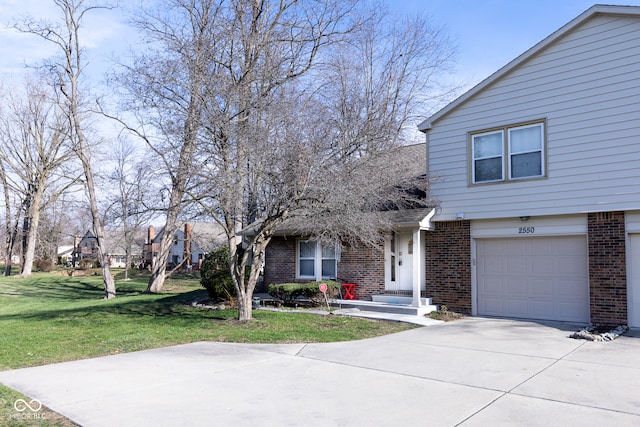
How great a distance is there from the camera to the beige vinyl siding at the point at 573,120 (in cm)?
1095

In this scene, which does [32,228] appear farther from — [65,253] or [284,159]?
[65,253]

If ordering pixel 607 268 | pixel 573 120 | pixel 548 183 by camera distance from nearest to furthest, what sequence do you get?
1. pixel 607 268
2. pixel 573 120
3. pixel 548 183

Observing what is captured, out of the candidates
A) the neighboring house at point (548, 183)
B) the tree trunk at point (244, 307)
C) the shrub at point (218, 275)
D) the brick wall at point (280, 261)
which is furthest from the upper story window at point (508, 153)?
the shrub at point (218, 275)

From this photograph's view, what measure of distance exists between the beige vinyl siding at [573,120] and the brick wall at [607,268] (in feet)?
1.15

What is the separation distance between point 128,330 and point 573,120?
36.5 feet

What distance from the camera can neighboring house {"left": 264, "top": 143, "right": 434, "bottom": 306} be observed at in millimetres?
13500

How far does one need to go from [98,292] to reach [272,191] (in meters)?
17.5

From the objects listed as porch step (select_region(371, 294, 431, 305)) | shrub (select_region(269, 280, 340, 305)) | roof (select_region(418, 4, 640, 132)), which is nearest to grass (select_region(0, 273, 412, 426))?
shrub (select_region(269, 280, 340, 305))

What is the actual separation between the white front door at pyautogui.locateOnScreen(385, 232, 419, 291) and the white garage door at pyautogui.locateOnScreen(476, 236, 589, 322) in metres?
2.00

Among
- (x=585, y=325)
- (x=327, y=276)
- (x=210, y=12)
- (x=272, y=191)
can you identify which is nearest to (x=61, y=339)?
(x=272, y=191)

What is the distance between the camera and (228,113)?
437 inches

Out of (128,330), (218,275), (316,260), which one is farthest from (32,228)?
(128,330)

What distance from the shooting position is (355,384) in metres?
6.51

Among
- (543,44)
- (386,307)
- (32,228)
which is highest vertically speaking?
(543,44)
